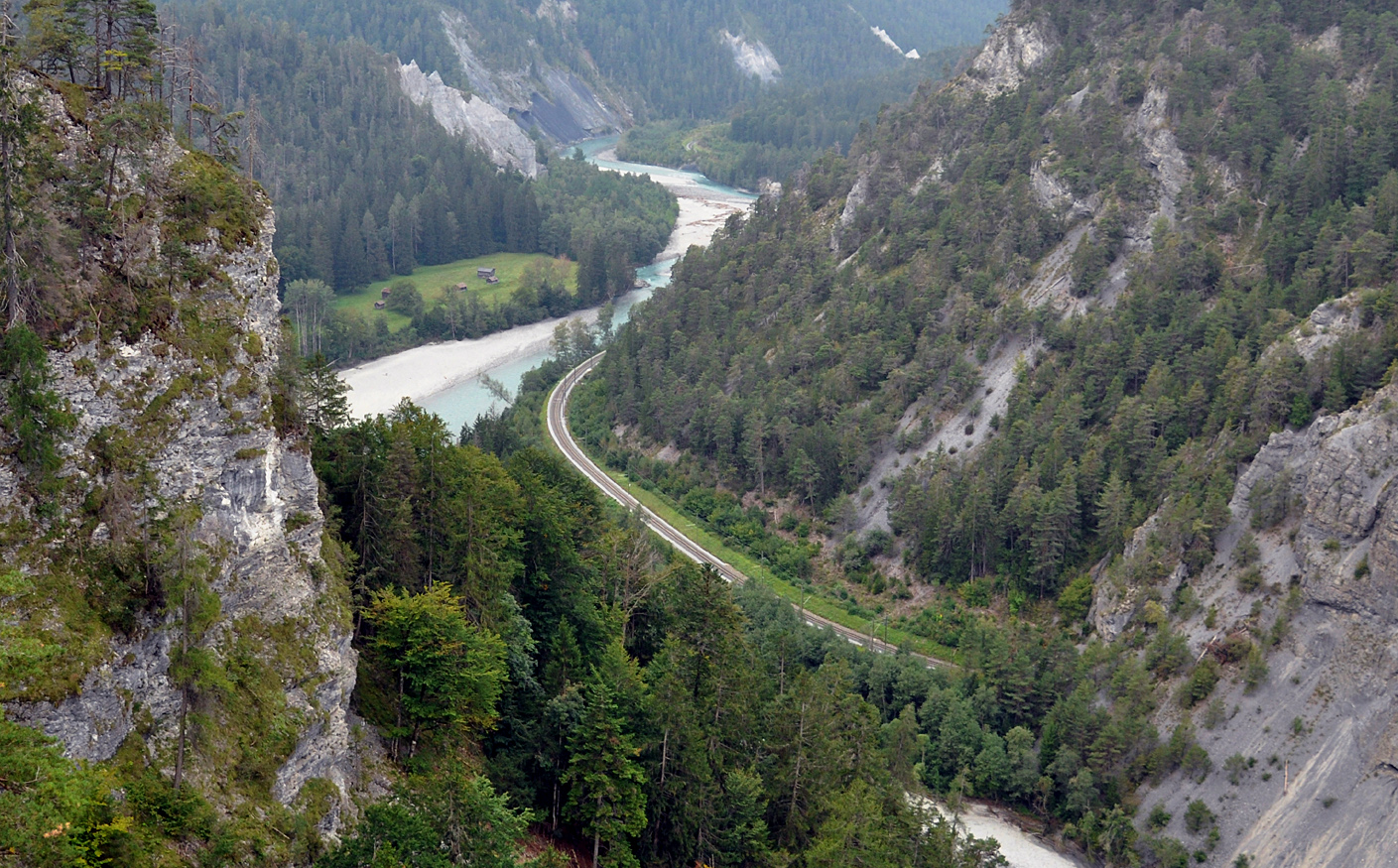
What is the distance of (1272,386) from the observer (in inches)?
2832

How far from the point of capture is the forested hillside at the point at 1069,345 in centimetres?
7112

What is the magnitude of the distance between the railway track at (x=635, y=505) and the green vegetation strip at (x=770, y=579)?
19.2 inches

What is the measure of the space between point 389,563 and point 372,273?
132376 millimetres

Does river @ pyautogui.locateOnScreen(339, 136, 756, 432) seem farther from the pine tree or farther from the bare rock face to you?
the pine tree

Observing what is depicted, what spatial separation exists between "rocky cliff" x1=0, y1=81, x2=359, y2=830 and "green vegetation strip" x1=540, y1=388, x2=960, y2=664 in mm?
51694

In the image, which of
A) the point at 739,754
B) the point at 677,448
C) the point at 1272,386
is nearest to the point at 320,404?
the point at 739,754

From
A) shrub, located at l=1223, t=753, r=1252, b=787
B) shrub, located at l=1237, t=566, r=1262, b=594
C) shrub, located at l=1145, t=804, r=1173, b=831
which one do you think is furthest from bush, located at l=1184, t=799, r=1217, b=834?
shrub, located at l=1237, t=566, r=1262, b=594

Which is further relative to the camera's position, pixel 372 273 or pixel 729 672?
pixel 372 273

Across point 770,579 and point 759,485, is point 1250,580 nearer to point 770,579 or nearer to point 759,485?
point 770,579

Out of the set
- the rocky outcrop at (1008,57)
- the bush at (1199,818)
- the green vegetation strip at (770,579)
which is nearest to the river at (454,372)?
the green vegetation strip at (770,579)

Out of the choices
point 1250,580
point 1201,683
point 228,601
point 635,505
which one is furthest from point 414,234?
point 228,601

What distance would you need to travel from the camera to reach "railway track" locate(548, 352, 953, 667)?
81.9 metres

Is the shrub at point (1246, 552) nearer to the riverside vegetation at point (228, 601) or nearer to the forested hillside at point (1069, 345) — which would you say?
the forested hillside at point (1069, 345)

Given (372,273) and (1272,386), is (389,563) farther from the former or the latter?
(372,273)
